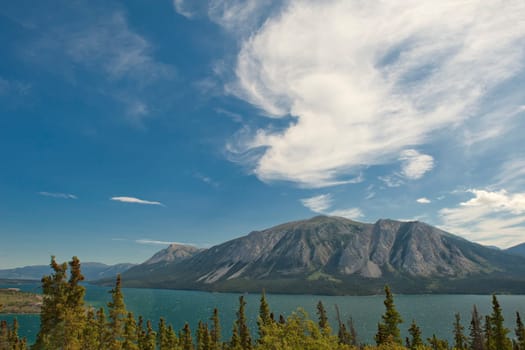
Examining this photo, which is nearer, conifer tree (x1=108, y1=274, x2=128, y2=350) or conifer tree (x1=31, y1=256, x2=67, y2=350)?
conifer tree (x1=31, y1=256, x2=67, y2=350)

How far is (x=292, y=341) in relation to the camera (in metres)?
35.3

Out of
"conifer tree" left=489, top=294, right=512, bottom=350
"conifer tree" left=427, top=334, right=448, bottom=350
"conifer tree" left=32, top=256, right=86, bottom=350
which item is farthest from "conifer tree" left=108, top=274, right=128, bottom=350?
"conifer tree" left=489, top=294, right=512, bottom=350

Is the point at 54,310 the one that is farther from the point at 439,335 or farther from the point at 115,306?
the point at 439,335

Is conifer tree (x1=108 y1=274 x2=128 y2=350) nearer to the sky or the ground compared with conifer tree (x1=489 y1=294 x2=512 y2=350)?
nearer to the sky

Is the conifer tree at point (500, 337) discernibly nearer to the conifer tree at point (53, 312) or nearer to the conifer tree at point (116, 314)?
the conifer tree at point (116, 314)

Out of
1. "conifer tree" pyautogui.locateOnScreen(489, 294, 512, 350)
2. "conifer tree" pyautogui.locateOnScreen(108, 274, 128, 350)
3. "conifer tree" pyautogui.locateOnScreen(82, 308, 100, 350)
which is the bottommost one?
"conifer tree" pyautogui.locateOnScreen(489, 294, 512, 350)

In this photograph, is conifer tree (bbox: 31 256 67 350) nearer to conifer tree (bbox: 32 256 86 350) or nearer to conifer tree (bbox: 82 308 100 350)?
conifer tree (bbox: 32 256 86 350)

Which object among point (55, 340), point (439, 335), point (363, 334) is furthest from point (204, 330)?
point (439, 335)

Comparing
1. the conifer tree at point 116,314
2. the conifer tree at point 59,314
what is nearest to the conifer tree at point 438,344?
the conifer tree at point 116,314

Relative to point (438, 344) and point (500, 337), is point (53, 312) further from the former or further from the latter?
point (500, 337)

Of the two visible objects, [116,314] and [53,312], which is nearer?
[53,312]

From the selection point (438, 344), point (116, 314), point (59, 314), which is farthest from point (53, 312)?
point (438, 344)

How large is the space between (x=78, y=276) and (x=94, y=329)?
46732mm

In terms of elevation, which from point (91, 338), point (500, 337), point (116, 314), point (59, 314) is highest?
point (59, 314)
